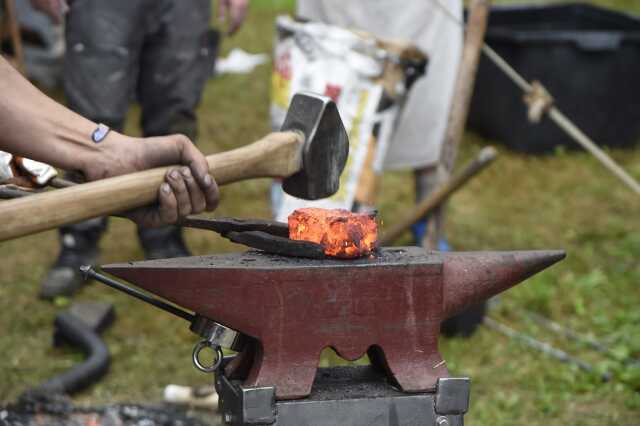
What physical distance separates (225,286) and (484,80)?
216 inches

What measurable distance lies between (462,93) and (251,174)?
1.97 metres

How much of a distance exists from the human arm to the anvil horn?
1.98 ft

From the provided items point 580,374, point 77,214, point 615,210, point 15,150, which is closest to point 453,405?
point 77,214

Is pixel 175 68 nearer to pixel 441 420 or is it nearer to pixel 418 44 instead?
pixel 418 44

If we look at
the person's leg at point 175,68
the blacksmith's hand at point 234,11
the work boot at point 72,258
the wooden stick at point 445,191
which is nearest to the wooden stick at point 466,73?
the wooden stick at point 445,191

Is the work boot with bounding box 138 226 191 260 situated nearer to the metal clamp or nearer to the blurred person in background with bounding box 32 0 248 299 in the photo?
the blurred person in background with bounding box 32 0 248 299

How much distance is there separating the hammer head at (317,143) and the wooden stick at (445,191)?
4.81ft

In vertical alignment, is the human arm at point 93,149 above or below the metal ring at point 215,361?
above

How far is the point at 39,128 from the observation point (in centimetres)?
237

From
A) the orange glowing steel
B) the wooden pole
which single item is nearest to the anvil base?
the orange glowing steel

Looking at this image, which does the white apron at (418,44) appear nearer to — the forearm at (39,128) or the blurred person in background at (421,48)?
the blurred person in background at (421,48)

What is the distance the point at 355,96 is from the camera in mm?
4133

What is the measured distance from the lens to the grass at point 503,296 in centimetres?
368

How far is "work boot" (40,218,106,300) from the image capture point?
4.43 metres
